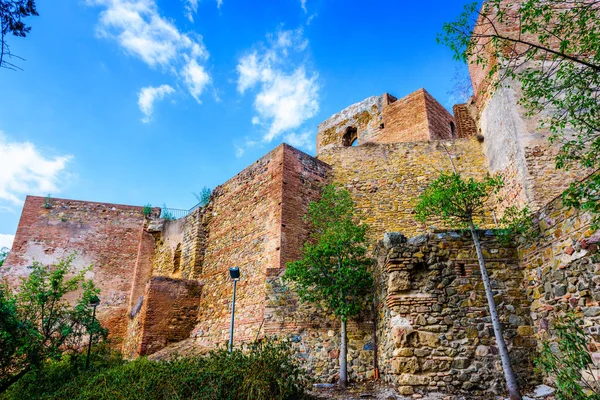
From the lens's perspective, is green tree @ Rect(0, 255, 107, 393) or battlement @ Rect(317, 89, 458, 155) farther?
battlement @ Rect(317, 89, 458, 155)

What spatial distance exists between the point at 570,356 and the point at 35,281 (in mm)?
12315

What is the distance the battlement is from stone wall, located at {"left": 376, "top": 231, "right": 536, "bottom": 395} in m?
9.24

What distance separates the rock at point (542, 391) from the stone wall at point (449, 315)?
0.66 ft

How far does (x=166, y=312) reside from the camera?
11.9 meters

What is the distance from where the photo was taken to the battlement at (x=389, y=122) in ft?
50.8

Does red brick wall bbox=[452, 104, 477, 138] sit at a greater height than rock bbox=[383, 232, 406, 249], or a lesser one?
greater

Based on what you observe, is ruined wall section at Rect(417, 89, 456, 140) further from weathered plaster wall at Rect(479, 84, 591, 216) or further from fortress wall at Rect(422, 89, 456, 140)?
weathered plaster wall at Rect(479, 84, 591, 216)

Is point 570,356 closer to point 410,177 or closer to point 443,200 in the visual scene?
point 443,200

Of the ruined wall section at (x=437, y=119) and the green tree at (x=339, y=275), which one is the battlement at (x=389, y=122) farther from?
the green tree at (x=339, y=275)

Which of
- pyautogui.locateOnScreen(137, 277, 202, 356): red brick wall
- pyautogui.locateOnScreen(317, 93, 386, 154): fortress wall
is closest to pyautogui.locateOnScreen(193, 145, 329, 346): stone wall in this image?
pyautogui.locateOnScreen(137, 277, 202, 356): red brick wall

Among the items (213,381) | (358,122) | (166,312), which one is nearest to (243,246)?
(166,312)

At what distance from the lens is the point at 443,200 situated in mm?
6387

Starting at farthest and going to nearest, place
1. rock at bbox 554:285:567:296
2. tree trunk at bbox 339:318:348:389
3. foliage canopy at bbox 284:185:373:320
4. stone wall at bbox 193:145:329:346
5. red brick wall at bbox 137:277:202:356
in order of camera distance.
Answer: red brick wall at bbox 137:277:202:356, stone wall at bbox 193:145:329:346, foliage canopy at bbox 284:185:373:320, tree trunk at bbox 339:318:348:389, rock at bbox 554:285:567:296

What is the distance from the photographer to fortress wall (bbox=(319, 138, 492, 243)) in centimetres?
1208
